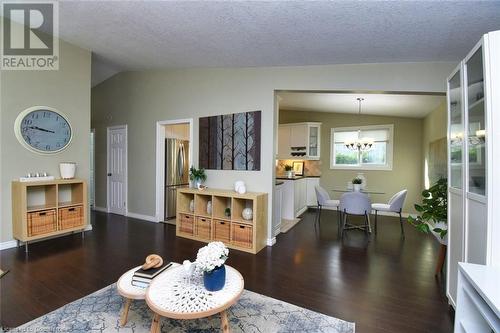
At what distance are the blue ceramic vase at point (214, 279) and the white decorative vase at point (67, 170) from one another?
341 centimetres

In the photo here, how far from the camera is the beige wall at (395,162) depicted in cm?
587

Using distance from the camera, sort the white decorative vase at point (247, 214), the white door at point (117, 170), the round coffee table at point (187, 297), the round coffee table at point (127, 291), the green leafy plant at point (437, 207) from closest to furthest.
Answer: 1. the round coffee table at point (187, 297)
2. the round coffee table at point (127, 291)
3. the green leafy plant at point (437, 207)
4. the white decorative vase at point (247, 214)
5. the white door at point (117, 170)

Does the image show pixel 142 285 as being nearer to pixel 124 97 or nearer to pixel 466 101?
pixel 466 101

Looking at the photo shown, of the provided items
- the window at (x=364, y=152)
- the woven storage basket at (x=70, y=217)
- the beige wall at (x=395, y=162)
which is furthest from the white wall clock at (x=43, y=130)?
the window at (x=364, y=152)

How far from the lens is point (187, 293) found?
1.64m

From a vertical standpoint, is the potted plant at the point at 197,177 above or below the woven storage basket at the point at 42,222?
above

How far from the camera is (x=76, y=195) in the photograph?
4078 mm

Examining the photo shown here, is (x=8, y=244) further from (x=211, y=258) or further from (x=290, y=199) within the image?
(x=290, y=199)

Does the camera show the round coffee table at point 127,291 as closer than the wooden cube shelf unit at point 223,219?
Yes

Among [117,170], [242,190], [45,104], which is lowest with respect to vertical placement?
[242,190]

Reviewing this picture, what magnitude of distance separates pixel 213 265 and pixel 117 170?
503 cm

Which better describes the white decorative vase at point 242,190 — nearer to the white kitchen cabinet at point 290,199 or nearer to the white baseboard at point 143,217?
the white kitchen cabinet at point 290,199

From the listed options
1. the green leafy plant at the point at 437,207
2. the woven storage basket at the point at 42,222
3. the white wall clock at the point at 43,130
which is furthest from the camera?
the white wall clock at the point at 43,130

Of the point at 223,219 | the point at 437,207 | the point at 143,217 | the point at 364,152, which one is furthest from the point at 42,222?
the point at 364,152
